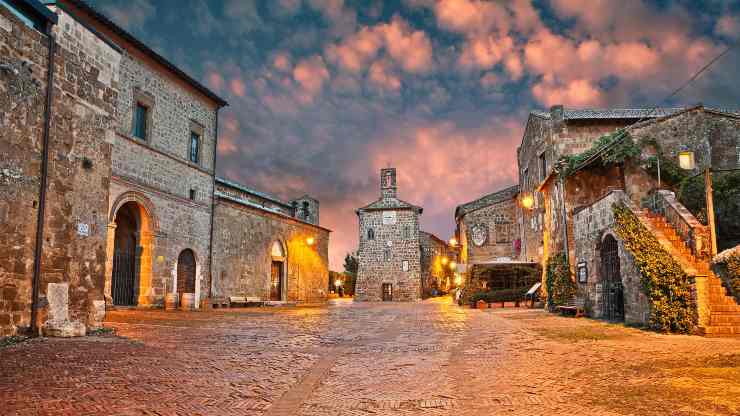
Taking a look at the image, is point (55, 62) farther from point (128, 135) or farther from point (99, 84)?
point (128, 135)

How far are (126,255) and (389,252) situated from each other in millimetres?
24468

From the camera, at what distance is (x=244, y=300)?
24.3 m

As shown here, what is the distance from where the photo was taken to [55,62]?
29.5 ft

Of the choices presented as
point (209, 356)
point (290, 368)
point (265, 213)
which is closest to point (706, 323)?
point (290, 368)

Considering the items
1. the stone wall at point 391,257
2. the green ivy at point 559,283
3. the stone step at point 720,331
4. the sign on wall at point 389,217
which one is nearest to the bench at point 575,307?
the green ivy at point 559,283

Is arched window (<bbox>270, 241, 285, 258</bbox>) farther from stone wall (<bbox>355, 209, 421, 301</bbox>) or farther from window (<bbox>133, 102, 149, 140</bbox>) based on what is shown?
stone wall (<bbox>355, 209, 421, 301</bbox>)

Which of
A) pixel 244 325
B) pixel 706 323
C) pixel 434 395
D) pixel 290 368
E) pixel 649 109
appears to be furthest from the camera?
pixel 649 109

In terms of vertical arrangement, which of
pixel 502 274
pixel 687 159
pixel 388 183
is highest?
pixel 388 183

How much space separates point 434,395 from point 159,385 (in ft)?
9.44

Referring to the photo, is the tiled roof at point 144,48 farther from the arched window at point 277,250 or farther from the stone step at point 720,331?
the stone step at point 720,331

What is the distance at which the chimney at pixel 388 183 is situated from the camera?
4262 cm

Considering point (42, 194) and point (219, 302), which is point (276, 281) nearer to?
point (219, 302)

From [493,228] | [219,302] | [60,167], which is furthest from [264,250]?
[60,167]

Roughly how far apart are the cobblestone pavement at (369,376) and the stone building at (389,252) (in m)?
30.3
